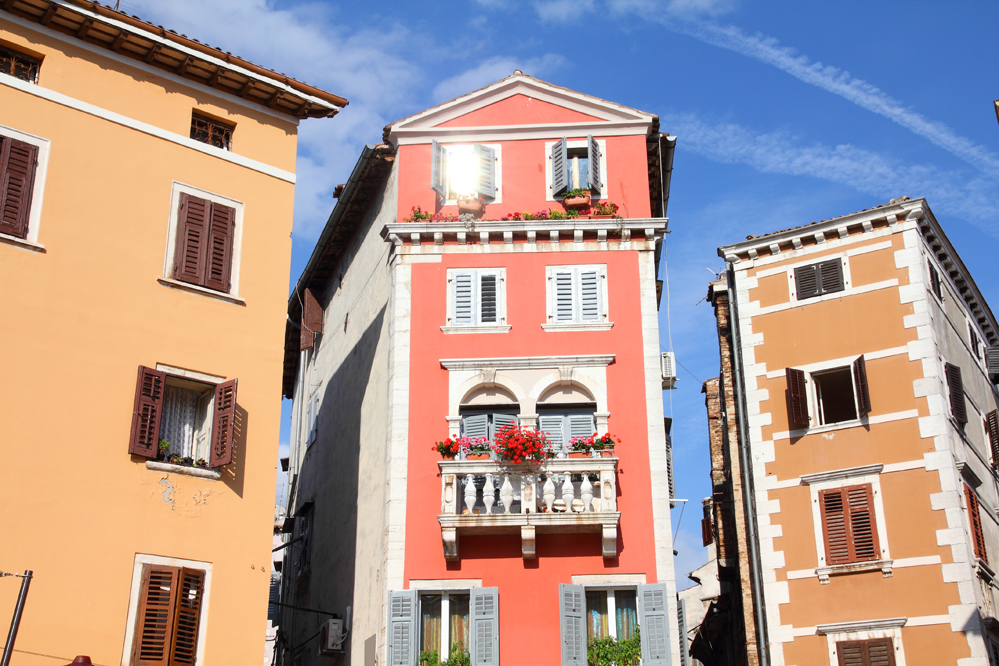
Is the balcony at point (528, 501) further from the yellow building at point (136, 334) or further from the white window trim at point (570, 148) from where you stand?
the white window trim at point (570, 148)

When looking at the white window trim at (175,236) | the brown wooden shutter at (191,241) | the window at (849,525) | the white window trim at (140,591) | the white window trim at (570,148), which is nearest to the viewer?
the white window trim at (140,591)

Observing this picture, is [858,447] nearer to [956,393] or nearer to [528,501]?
[956,393]

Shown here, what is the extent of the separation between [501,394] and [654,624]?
18.9ft

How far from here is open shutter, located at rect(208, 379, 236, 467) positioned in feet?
65.0

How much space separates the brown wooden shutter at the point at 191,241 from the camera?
20.8 meters

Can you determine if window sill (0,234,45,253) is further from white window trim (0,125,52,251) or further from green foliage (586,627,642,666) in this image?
green foliage (586,627,642,666)

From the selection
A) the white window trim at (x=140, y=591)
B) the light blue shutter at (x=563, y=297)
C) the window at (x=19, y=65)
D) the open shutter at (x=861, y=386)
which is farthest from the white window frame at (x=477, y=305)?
the window at (x=19, y=65)

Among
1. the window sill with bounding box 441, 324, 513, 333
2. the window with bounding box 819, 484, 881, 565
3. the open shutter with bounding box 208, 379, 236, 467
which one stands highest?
the window sill with bounding box 441, 324, 513, 333

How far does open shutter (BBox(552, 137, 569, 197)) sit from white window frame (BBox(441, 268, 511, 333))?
7.86 feet

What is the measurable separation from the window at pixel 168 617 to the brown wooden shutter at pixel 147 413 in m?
1.95

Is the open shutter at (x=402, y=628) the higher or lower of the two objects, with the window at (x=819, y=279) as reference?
lower

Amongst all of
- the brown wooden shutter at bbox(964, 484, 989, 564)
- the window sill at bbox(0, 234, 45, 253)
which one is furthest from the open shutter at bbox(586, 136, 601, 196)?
the window sill at bbox(0, 234, 45, 253)

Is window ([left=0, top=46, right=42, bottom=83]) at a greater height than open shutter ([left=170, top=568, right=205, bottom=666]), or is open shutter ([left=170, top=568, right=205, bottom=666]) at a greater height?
window ([left=0, top=46, right=42, bottom=83])

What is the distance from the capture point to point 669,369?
2562 cm
